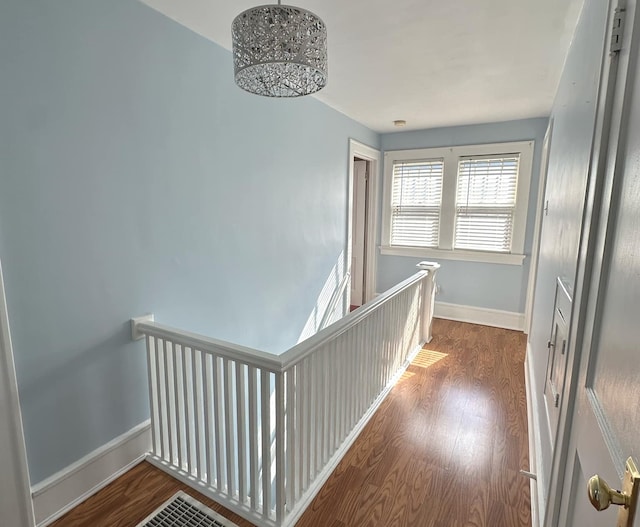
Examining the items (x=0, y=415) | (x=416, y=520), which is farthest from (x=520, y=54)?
(x=0, y=415)

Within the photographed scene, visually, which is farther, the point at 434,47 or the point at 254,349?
the point at 434,47

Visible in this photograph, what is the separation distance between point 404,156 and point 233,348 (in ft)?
12.5

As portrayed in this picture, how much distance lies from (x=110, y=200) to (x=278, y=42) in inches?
42.2

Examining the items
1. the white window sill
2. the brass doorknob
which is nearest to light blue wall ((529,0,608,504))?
the brass doorknob

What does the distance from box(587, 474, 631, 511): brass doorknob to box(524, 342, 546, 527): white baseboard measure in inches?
44.9

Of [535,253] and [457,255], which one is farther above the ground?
[535,253]

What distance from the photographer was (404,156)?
14.8ft

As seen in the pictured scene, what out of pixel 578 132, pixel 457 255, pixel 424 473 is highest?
pixel 578 132

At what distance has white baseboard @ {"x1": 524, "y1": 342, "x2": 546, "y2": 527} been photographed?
5.05 feet

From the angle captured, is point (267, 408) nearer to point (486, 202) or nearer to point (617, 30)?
point (617, 30)

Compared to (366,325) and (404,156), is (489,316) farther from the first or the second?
(366,325)

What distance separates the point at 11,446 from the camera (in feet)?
4.52

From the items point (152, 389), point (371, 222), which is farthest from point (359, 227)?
point (152, 389)

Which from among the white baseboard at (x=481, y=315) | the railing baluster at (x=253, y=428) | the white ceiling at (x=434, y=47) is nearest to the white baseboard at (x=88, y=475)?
the railing baluster at (x=253, y=428)
